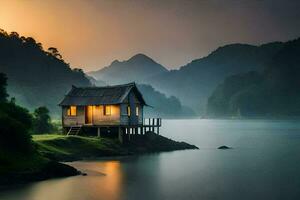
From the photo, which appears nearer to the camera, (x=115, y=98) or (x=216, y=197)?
(x=216, y=197)

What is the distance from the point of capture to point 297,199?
35.9 metres

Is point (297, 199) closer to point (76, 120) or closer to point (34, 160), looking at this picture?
point (34, 160)

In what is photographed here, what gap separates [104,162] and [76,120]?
59.2ft

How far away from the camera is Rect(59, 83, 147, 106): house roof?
71.0 metres

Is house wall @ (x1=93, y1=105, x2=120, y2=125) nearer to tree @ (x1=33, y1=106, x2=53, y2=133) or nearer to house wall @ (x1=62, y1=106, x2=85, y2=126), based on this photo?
house wall @ (x1=62, y1=106, x2=85, y2=126)

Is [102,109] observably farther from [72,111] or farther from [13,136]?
[13,136]

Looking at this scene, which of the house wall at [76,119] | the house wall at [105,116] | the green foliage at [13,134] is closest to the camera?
the green foliage at [13,134]

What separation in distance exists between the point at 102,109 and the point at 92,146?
974cm

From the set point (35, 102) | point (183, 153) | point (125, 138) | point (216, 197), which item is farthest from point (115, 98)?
point (35, 102)

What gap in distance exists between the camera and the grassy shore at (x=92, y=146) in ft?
182

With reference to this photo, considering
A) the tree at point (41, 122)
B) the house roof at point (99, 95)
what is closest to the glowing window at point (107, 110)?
A: the house roof at point (99, 95)

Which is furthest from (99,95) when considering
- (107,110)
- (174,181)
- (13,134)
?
(13,134)

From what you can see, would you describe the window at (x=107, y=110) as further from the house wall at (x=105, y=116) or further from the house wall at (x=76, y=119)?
the house wall at (x=76, y=119)

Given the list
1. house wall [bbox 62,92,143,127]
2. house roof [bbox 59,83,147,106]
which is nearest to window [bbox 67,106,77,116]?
house wall [bbox 62,92,143,127]
